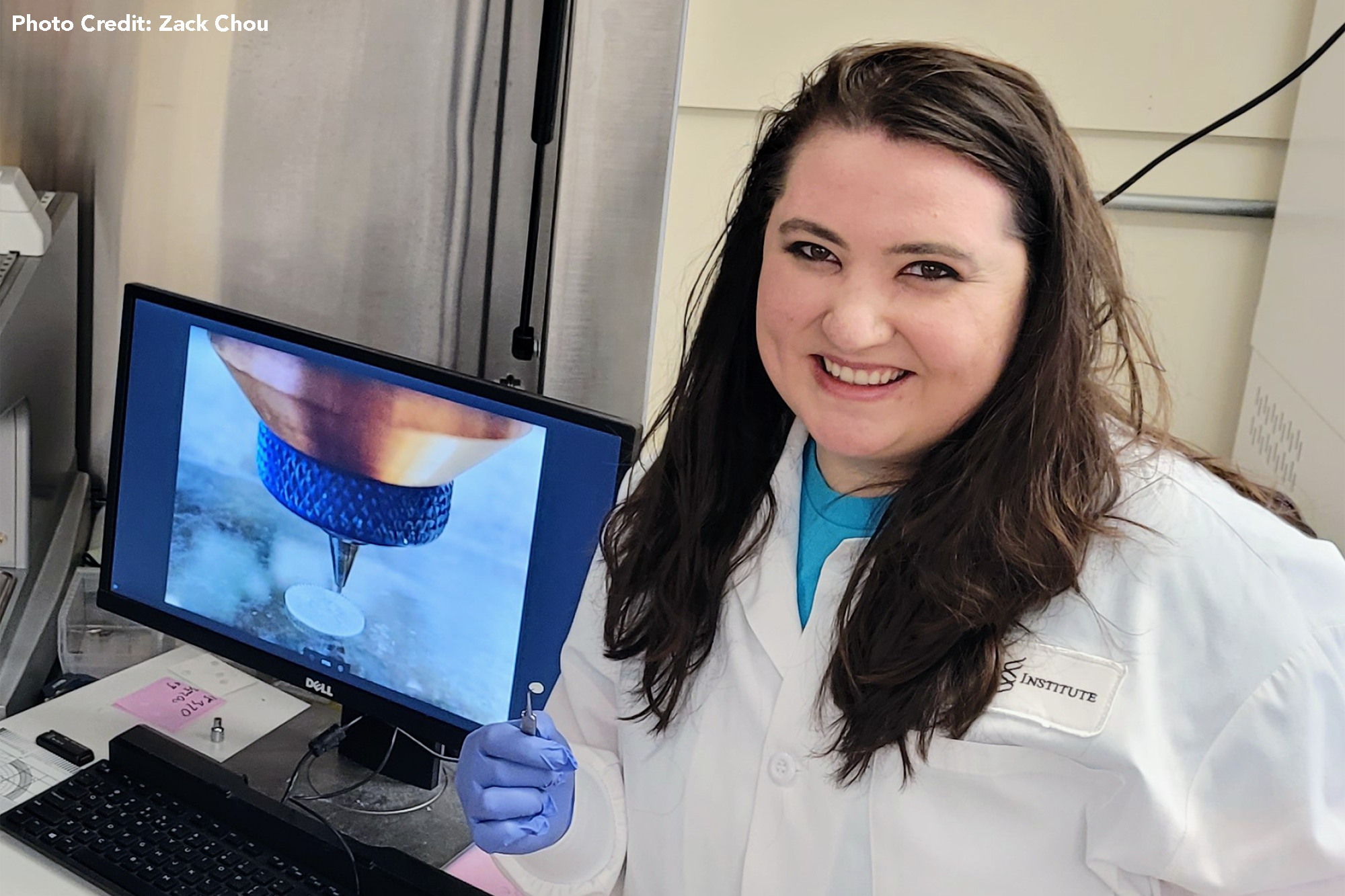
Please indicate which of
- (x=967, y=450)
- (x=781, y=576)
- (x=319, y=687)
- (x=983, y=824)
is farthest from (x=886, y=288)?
(x=319, y=687)

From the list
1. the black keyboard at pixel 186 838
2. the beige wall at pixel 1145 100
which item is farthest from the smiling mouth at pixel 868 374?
the beige wall at pixel 1145 100

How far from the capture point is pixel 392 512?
45.6 inches

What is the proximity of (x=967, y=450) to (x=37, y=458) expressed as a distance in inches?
45.8

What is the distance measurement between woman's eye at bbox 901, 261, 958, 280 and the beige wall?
795 mm

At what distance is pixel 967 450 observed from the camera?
2.81 feet

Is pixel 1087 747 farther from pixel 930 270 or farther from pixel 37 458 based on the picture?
pixel 37 458

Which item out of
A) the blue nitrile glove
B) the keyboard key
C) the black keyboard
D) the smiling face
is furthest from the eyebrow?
the keyboard key

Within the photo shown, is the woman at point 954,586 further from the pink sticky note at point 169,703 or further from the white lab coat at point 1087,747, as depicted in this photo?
the pink sticky note at point 169,703

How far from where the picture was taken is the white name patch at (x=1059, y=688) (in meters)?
0.82

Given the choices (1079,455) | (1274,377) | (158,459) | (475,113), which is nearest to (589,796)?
(1079,455)

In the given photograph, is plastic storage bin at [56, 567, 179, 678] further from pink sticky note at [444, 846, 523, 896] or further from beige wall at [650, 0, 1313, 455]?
beige wall at [650, 0, 1313, 455]

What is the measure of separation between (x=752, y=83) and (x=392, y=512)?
93cm

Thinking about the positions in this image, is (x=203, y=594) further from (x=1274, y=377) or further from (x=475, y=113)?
(x=1274, y=377)

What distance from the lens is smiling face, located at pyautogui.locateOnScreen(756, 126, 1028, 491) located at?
0.78 meters
